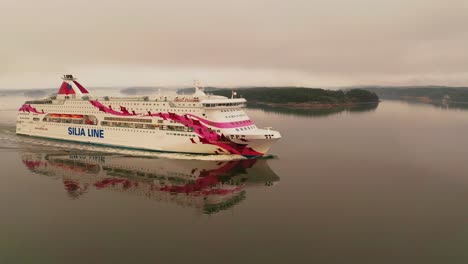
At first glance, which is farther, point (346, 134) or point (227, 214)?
point (346, 134)

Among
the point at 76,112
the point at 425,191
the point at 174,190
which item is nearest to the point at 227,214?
the point at 174,190

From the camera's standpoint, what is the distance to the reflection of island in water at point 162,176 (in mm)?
19719

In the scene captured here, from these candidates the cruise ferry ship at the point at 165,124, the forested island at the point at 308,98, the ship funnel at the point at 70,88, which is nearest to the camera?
the cruise ferry ship at the point at 165,124

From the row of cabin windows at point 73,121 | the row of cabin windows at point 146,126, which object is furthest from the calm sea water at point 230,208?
the row of cabin windows at point 73,121

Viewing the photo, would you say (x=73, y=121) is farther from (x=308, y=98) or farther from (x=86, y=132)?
(x=308, y=98)

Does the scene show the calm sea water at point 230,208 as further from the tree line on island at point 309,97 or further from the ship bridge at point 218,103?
the tree line on island at point 309,97

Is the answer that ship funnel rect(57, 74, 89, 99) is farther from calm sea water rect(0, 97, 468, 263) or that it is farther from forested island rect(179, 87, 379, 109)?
forested island rect(179, 87, 379, 109)

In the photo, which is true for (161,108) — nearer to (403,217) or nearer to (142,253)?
(142,253)

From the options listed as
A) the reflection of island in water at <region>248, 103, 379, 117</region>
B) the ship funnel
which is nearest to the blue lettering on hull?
the ship funnel

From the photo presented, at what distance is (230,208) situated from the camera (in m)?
17.9

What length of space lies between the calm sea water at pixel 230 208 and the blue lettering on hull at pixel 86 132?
186 cm

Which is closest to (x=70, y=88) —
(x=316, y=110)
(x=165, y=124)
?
(x=165, y=124)

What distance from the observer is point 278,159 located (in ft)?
93.8

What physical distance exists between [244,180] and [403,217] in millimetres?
10463
